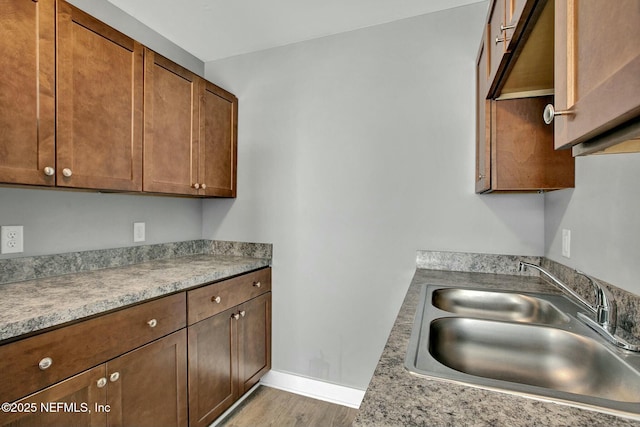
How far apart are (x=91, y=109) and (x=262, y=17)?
3.74 ft

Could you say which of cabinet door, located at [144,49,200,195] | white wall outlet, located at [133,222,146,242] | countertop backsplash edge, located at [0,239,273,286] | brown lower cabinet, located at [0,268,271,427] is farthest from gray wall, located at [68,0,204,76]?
brown lower cabinet, located at [0,268,271,427]

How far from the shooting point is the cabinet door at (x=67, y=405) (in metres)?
0.98

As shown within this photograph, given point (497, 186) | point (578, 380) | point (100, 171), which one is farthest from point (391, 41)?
point (578, 380)

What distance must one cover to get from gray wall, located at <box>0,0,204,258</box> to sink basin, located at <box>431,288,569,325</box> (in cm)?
179

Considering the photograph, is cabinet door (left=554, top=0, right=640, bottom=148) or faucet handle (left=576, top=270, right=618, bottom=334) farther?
faucet handle (left=576, top=270, right=618, bottom=334)

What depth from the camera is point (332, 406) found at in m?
2.05

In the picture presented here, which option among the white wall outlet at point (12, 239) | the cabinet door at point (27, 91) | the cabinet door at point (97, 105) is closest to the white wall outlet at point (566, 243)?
the cabinet door at point (97, 105)

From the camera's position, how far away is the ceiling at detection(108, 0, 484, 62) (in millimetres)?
1854

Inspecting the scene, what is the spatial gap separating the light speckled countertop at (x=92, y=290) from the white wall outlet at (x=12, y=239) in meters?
0.15

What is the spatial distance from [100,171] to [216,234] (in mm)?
1120

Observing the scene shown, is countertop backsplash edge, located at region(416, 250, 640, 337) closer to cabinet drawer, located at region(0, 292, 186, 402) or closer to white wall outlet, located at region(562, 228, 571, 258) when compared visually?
white wall outlet, located at region(562, 228, 571, 258)

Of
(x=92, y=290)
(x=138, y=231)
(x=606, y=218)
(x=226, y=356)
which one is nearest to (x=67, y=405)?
(x=92, y=290)

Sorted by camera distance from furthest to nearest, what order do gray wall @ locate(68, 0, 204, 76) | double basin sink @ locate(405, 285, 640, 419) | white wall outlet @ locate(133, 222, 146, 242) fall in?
white wall outlet @ locate(133, 222, 146, 242)
gray wall @ locate(68, 0, 204, 76)
double basin sink @ locate(405, 285, 640, 419)

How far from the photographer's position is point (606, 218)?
1064 millimetres
